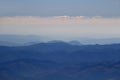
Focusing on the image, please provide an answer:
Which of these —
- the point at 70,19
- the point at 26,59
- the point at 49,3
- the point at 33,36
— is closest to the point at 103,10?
the point at 70,19

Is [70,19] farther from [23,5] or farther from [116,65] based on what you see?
[116,65]

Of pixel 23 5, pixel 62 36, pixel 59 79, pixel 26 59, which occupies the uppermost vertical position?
pixel 23 5

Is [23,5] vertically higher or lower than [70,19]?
higher

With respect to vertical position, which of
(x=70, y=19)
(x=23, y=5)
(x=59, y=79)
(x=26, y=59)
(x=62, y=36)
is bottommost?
(x=59, y=79)

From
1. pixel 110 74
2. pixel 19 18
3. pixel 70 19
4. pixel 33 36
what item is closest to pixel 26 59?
pixel 33 36

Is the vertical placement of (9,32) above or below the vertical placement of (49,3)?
below

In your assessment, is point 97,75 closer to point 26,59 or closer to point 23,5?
point 26,59
